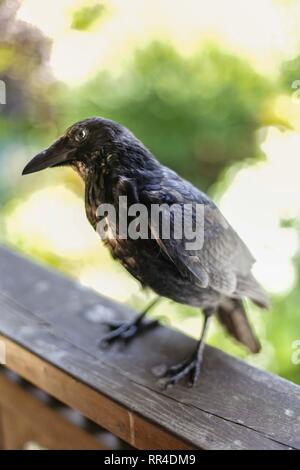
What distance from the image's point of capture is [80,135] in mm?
711

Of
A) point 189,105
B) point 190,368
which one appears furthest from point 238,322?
point 189,105

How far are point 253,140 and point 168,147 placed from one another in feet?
0.47

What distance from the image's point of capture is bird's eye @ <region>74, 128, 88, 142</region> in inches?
28.0

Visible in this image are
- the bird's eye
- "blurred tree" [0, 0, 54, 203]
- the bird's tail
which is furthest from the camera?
the bird's tail

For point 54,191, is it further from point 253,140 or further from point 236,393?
point 236,393

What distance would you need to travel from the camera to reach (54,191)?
3.29ft

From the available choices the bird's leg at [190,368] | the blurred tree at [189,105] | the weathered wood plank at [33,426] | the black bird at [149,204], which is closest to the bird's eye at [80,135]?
the black bird at [149,204]

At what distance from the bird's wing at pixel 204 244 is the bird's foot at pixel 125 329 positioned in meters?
0.20

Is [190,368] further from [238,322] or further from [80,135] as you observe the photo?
[80,135]

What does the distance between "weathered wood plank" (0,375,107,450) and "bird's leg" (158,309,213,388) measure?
161 millimetres

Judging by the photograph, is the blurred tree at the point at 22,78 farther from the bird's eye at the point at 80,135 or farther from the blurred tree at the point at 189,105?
the bird's eye at the point at 80,135

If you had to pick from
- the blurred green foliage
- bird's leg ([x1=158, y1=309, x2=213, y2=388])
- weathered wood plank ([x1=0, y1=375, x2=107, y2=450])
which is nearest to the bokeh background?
the blurred green foliage

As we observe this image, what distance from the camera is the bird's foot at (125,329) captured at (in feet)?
3.12

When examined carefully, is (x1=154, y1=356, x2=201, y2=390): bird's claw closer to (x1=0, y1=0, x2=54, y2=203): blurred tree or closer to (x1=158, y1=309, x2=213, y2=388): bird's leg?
(x1=158, y1=309, x2=213, y2=388): bird's leg
